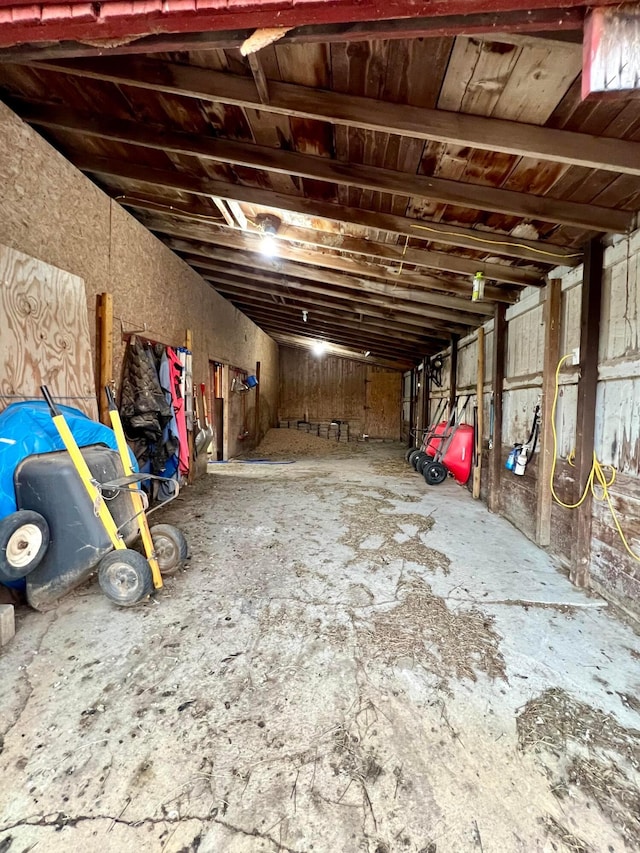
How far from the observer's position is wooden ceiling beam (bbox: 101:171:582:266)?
2779 millimetres

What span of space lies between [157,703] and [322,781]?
725 mm

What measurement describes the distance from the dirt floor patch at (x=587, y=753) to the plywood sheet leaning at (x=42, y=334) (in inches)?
121

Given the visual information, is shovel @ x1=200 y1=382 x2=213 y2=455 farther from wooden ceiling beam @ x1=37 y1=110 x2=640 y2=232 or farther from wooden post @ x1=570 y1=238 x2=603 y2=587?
wooden post @ x1=570 y1=238 x2=603 y2=587

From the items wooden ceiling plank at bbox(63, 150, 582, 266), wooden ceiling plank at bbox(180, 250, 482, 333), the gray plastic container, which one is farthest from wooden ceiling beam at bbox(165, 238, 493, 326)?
the gray plastic container

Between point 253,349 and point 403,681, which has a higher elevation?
point 253,349

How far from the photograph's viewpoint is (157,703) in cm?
146

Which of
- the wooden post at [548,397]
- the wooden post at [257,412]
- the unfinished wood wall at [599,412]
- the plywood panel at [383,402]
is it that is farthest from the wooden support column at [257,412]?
the wooden post at [548,397]

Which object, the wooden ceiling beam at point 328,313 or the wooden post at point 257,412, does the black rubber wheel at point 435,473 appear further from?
the wooden post at point 257,412

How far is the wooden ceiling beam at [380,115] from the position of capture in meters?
1.72

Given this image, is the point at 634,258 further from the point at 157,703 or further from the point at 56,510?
the point at 56,510

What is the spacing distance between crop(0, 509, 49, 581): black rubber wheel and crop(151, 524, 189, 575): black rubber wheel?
0.72 m

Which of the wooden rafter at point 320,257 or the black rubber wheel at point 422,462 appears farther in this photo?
the black rubber wheel at point 422,462

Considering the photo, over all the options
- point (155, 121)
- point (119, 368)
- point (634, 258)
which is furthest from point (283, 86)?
point (119, 368)

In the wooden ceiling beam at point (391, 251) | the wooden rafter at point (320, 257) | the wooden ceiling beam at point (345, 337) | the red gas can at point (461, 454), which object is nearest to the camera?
the wooden ceiling beam at point (391, 251)
